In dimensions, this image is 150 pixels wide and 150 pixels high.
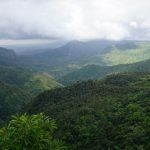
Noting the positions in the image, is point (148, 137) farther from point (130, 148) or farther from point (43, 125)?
point (43, 125)

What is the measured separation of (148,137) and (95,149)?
27.2m

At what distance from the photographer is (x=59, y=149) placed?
78.3 meters

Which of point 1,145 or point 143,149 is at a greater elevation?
point 1,145

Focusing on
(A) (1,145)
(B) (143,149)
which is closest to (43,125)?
(A) (1,145)

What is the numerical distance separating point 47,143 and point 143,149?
387ft

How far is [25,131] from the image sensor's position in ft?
238

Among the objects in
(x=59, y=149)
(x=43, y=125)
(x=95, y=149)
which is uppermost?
(x=43, y=125)

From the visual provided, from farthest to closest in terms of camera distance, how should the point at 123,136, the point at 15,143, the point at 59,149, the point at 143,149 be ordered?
the point at 123,136 < the point at 143,149 < the point at 59,149 < the point at 15,143

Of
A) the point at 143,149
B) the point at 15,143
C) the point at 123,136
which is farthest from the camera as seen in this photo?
the point at 123,136

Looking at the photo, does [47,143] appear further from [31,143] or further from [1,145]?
[1,145]

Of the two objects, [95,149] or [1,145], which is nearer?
[1,145]

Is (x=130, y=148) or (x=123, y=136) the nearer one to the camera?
→ (x=130, y=148)

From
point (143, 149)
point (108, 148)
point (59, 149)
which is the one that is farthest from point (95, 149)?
point (59, 149)

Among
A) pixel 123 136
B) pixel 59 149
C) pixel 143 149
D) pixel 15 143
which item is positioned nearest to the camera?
pixel 15 143
